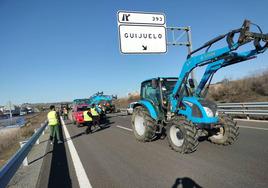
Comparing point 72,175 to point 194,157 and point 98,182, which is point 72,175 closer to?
point 98,182

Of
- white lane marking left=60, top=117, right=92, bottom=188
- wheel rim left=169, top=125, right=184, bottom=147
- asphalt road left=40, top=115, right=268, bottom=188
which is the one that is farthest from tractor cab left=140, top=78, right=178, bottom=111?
white lane marking left=60, top=117, right=92, bottom=188

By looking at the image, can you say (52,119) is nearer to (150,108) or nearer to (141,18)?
(150,108)

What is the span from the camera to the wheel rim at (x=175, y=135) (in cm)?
724

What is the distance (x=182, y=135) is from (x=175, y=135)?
1.83ft

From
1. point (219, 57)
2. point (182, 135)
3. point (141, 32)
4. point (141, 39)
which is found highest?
point (141, 32)

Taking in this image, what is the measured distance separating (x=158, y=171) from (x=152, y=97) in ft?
13.9

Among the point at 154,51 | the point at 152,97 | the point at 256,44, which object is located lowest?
Result: the point at 152,97

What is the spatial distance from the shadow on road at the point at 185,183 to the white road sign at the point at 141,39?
10.2 metres

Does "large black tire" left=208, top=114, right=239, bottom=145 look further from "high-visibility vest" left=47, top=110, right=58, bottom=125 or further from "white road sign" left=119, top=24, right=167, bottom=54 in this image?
"white road sign" left=119, top=24, right=167, bottom=54

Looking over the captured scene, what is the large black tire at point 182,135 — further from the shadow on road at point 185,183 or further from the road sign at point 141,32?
the road sign at point 141,32

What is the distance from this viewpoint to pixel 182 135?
685 cm

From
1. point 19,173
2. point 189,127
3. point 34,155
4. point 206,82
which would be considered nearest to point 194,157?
point 189,127

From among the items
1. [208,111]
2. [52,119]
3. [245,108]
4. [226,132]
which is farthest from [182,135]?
[245,108]

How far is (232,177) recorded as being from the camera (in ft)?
15.5
